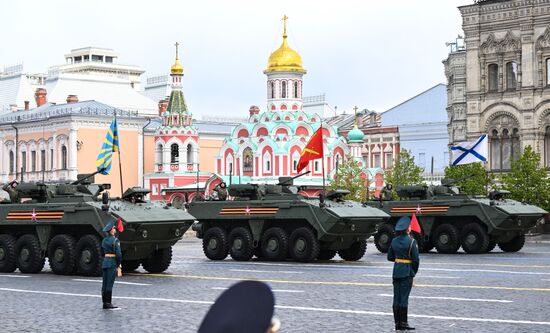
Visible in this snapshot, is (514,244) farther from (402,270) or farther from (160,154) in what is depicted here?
(160,154)

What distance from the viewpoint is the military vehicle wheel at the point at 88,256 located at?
22.0 m

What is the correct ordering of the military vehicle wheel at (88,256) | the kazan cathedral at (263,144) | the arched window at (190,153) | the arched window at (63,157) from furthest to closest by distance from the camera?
the arched window at (190,153) < the arched window at (63,157) < the kazan cathedral at (263,144) < the military vehicle wheel at (88,256)

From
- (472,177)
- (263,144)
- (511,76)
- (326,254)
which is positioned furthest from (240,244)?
(263,144)

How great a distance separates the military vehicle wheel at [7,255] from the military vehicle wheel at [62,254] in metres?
1.12

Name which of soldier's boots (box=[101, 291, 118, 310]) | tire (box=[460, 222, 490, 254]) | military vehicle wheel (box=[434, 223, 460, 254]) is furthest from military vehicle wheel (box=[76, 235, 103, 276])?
tire (box=[460, 222, 490, 254])

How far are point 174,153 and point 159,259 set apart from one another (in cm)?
6046

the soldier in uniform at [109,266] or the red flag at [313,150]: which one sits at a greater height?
the red flag at [313,150]

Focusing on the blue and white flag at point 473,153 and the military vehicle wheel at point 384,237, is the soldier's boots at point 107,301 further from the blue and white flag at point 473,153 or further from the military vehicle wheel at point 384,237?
the blue and white flag at point 473,153

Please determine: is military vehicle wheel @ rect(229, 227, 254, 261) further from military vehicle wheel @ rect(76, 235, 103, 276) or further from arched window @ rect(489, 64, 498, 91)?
arched window @ rect(489, 64, 498, 91)

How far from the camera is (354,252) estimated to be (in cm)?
2747

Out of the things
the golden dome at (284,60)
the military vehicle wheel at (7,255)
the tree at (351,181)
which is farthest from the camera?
the golden dome at (284,60)

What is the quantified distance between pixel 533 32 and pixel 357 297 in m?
34.0

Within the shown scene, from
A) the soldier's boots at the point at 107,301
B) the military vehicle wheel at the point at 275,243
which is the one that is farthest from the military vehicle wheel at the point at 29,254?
the soldier's boots at the point at 107,301

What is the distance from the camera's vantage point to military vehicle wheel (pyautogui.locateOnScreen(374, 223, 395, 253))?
3117 cm
